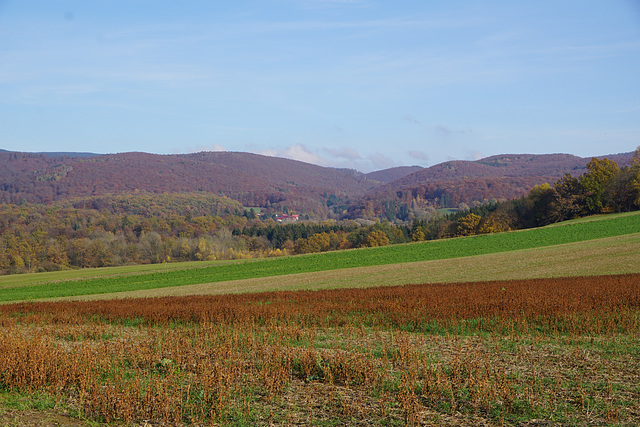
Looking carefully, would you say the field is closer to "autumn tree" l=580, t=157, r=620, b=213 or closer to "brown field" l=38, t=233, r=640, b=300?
"brown field" l=38, t=233, r=640, b=300

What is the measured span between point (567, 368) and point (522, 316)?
19.0ft

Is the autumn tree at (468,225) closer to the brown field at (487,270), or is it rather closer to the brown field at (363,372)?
the brown field at (487,270)

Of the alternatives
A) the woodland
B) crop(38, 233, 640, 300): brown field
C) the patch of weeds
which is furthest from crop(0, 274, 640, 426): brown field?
the woodland

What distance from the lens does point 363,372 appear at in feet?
31.1

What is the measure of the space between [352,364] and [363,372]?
33 centimetres

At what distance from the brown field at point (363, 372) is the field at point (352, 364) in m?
0.04

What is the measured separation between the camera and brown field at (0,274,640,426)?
781cm

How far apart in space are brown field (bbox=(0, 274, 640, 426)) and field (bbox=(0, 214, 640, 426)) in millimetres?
37

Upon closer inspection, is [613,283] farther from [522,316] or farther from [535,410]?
[535,410]

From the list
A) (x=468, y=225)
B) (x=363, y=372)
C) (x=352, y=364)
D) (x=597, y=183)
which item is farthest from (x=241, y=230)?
(x=363, y=372)

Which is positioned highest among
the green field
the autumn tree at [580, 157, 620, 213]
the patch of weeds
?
the autumn tree at [580, 157, 620, 213]

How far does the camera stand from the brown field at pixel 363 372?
7809mm

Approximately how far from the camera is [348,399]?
8.49 m

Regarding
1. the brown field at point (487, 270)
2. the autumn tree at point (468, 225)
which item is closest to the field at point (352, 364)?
the brown field at point (487, 270)
